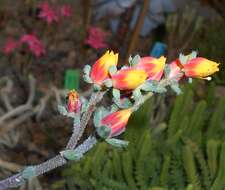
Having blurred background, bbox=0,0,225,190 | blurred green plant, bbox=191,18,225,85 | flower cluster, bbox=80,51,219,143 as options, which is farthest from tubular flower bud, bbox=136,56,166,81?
blurred green plant, bbox=191,18,225,85

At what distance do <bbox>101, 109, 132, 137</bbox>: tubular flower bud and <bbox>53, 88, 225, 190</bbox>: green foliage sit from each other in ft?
2.18

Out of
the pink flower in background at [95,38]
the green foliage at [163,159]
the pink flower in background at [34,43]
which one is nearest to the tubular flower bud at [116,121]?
the green foliage at [163,159]

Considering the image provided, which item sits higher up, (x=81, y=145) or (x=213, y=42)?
(x=81, y=145)

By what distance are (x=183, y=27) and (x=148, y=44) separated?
27cm

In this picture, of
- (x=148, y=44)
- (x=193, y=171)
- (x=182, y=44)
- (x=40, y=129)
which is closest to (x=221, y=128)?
(x=193, y=171)

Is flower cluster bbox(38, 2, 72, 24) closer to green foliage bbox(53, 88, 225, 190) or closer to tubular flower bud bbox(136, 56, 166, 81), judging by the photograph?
green foliage bbox(53, 88, 225, 190)

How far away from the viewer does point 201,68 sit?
15.8 inches

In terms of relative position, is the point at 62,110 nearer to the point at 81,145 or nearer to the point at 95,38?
the point at 81,145

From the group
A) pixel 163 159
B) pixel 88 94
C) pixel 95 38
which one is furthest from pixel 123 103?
pixel 95 38

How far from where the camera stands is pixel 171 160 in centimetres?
122

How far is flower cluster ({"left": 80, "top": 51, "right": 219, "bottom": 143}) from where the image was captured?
0.39m

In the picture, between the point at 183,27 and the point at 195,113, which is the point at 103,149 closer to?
the point at 195,113

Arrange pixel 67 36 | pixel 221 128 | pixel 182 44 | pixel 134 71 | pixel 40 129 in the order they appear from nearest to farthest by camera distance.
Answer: pixel 134 71
pixel 221 128
pixel 40 129
pixel 182 44
pixel 67 36

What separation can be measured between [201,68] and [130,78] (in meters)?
0.06
